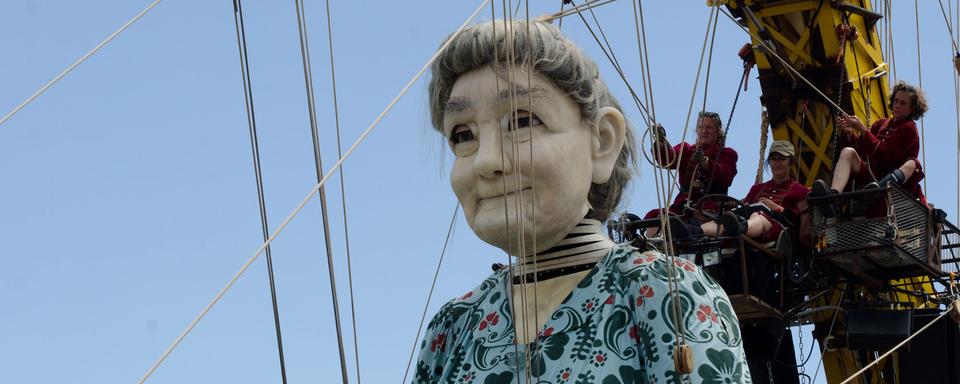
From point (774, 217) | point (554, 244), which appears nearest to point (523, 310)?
point (554, 244)

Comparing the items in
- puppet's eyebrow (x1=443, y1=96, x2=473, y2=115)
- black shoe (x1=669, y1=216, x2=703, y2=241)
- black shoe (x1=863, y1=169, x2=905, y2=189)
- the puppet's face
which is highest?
black shoe (x1=863, y1=169, x2=905, y2=189)

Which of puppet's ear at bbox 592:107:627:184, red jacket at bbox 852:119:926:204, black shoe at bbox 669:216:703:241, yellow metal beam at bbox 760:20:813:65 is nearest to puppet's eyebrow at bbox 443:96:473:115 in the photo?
puppet's ear at bbox 592:107:627:184

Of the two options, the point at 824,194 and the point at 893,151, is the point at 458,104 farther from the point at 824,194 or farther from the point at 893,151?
the point at 893,151

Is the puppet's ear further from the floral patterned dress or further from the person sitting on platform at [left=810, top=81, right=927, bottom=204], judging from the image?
the person sitting on platform at [left=810, top=81, right=927, bottom=204]

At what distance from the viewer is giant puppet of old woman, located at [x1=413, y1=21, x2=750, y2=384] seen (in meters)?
4.29

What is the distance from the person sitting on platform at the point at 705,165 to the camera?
8.89m

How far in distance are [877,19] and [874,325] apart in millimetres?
1769

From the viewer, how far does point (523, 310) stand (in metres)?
4.42

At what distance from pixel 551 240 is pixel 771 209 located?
4.29 meters

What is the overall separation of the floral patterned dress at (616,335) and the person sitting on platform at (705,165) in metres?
4.32

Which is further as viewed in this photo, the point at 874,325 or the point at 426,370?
the point at 874,325

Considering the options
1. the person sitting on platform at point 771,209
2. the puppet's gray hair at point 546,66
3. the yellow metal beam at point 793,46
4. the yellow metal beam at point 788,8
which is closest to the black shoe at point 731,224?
the person sitting on platform at point 771,209

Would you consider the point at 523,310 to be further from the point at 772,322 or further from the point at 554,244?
the point at 772,322

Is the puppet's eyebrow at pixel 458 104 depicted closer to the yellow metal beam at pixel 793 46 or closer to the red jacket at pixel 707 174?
the red jacket at pixel 707 174
